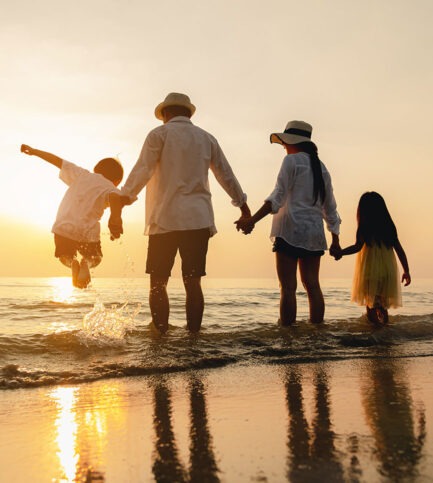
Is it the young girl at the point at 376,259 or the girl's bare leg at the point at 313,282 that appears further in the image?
the young girl at the point at 376,259

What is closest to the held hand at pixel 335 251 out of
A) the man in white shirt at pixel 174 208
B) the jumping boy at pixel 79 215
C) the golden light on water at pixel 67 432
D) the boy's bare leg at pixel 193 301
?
the man in white shirt at pixel 174 208

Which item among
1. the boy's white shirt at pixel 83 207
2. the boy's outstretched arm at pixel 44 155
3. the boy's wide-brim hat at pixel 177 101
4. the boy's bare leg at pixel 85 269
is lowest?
the boy's bare leg at pixel 85 269

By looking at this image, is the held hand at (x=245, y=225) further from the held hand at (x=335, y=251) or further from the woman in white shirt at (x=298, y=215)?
the held hand at (x=335, y=251)

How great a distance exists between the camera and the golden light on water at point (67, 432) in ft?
5.66

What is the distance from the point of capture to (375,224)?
6.46 meters

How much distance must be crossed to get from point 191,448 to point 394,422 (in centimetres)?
85

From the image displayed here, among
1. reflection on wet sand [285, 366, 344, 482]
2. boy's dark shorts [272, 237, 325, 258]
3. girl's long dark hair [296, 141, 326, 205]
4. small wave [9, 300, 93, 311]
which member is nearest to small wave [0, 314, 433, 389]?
boy's dark shorts [272, 237, 325, 258]

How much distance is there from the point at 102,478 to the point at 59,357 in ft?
9.57

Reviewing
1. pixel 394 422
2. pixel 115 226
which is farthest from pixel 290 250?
pixel 394 422

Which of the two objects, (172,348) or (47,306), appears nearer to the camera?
(172,348)

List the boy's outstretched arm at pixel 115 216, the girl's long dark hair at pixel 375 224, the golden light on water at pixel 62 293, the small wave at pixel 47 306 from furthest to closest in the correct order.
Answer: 1. the golden light on water at pixel 62 293
2. the small wave at pixel 47 306
3. the girl's long dark hair at pixel 375 224
4. the boy's outstretched arm at pixel 115 216

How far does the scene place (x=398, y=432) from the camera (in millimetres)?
2061

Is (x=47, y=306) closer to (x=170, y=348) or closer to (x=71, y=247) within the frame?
(x=71, y=247)

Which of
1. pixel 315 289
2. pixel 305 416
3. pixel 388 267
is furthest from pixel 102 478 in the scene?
pixel 388 267
